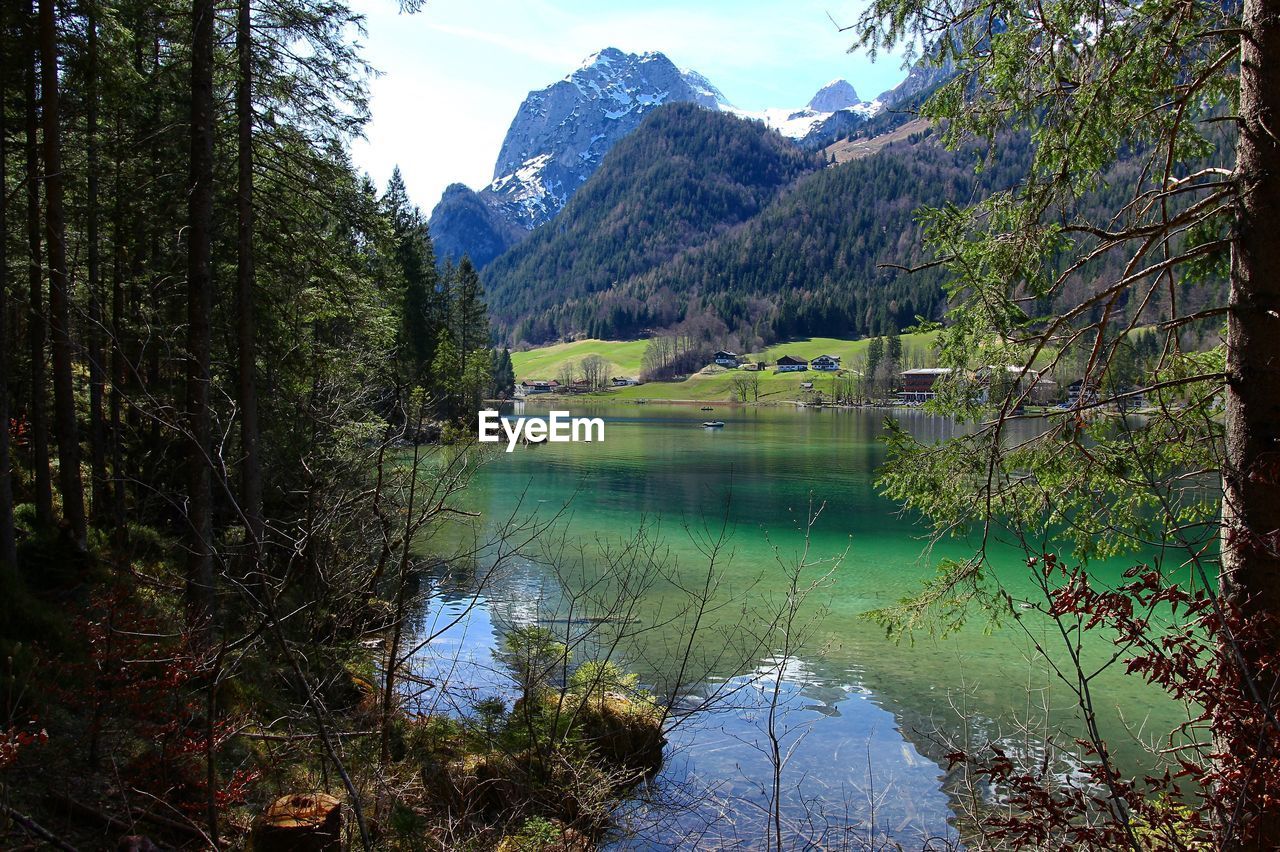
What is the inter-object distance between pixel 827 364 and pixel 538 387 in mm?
57610

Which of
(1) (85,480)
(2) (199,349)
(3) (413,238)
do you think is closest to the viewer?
(2) (199,349)

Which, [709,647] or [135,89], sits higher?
[135,89]

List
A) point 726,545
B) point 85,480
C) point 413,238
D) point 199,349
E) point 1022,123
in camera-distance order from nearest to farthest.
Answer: point 1022,123 → point 199,349 → point 85,480 → point 726,545 → point 413,238

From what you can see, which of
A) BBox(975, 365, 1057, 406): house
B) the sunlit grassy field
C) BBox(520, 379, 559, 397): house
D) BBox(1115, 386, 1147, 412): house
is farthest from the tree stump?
BBox(520, 379, 559, 397): house

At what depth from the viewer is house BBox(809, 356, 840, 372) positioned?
15750cm

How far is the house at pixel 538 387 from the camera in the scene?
15700 cm

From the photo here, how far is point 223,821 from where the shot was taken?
517 cm

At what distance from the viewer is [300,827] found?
367cm

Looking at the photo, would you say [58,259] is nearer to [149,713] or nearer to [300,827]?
[149,713]

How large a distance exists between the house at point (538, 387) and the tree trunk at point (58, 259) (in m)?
143

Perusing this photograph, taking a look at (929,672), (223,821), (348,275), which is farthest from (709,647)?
(223,821)

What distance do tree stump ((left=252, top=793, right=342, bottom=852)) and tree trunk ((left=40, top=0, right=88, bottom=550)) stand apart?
23.7ft

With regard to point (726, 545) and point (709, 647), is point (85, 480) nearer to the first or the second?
point (709, 647)

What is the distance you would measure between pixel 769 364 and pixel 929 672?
527 ft
